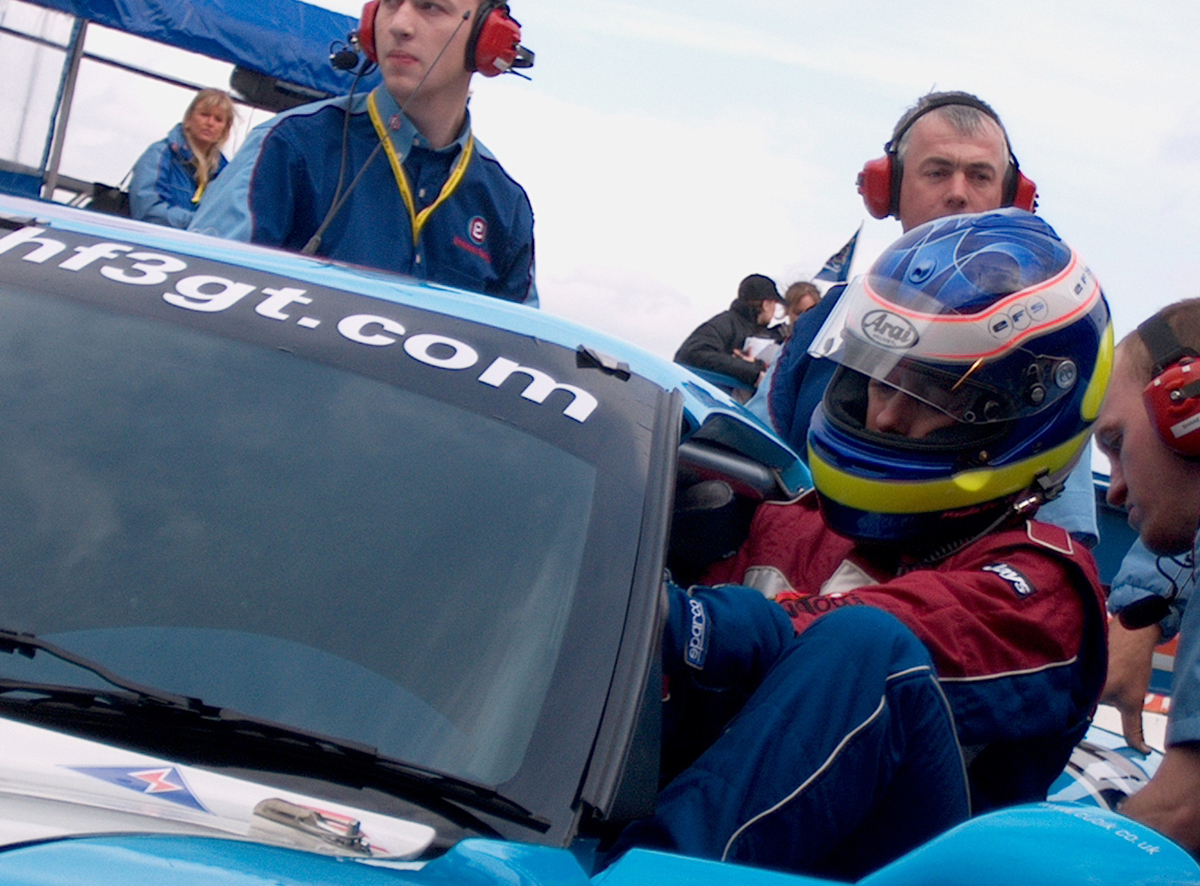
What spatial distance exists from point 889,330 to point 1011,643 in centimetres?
65

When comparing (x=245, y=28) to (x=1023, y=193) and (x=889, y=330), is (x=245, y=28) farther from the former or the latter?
(x=889, y=330)

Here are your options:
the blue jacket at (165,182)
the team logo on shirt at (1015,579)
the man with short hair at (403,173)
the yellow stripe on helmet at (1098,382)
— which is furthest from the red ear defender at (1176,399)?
the blue jacket at (165,182)

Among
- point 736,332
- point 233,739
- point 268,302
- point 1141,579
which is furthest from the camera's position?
point 736,332

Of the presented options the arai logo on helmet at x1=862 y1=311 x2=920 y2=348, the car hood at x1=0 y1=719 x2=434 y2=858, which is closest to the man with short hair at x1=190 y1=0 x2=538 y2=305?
the arai logo on helmet at x1=862 y1=311 x2=920 y2=348

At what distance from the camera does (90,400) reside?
1614 mm

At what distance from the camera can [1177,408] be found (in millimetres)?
2281

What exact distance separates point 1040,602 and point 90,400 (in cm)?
136

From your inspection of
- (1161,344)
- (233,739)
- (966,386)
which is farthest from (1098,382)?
(233,739)

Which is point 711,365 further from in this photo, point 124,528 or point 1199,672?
point 124,528

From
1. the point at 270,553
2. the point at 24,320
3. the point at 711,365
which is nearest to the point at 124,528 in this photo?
the point at 270,553

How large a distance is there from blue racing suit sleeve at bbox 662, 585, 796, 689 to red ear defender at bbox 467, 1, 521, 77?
A: 76.4 inches

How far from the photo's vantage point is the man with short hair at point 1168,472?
2191 mm

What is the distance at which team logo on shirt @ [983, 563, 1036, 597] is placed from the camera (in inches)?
84.7

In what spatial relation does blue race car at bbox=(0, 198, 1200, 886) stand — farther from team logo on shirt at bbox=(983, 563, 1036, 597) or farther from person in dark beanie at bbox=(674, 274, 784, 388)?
person in dark beanie at bbox=(674, 274, 784, 388)
